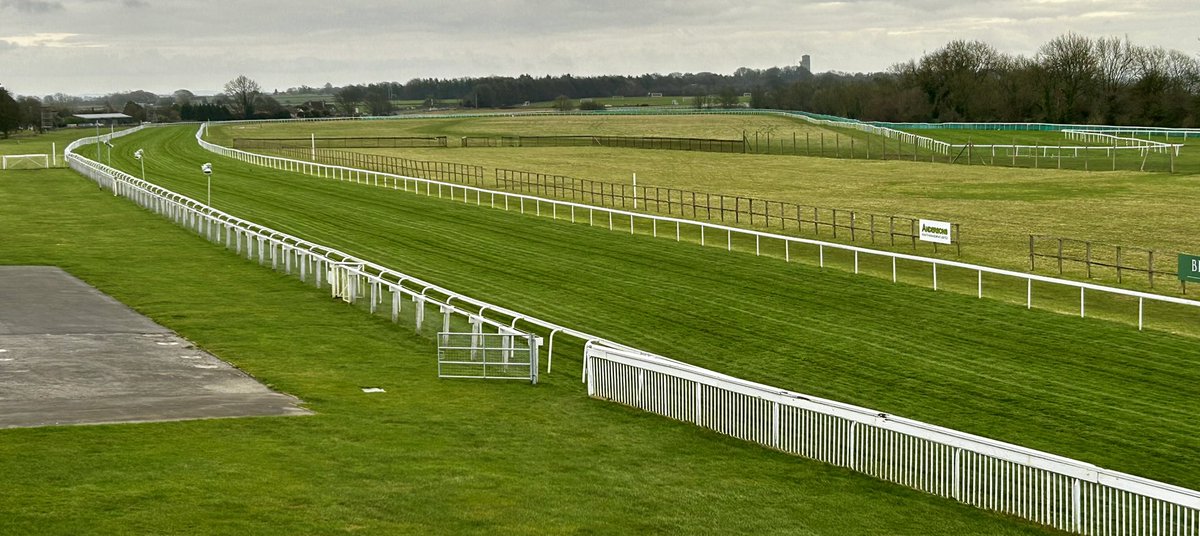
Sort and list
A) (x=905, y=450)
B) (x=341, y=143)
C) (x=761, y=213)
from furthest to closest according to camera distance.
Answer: (x=341, y=143) < (x=761, y=213) < (x=905, y=450)

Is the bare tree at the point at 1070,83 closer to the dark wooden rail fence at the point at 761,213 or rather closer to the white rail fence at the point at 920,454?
the dark wooden rail fence at the point at 761,213

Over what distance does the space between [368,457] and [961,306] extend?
14823mm

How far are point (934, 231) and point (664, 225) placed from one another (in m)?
9.61

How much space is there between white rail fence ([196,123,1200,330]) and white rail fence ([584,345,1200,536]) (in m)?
9.78

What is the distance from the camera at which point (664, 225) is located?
43.4m

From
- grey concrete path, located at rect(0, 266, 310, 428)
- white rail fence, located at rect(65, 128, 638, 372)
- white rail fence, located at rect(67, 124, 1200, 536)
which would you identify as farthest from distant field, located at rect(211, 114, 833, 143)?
white rail fence, located at rect(67, 124, 1200, 536)

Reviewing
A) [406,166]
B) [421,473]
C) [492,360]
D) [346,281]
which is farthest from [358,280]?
[406,166]

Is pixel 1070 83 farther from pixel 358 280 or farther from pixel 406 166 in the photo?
pixel 358 280

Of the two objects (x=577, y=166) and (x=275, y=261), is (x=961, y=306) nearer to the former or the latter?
(x=275, y=261)

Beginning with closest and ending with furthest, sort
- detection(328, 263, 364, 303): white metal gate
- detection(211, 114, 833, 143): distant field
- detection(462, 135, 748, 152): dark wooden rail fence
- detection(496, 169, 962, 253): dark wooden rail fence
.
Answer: detection(328, 263, 364, 303): white metal gate, detection(496, 169, 962, 253): dark wooden rail fence, detection(462, 135, 748, 152): dark wooden rail fence, detection(211, 114, 833, 143): distant field

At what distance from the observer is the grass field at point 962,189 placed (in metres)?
40.8

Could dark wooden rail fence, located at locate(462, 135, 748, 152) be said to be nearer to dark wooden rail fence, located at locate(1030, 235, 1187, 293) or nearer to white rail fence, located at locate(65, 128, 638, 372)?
white rail fence, located at locate(65, 128, 638, 372)

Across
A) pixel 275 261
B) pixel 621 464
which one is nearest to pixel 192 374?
pixel 621 464

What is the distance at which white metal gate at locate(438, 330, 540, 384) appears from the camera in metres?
18.5
